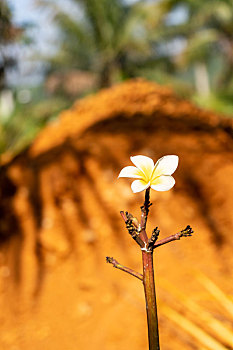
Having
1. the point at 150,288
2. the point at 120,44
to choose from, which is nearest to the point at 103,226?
the point at 150,288

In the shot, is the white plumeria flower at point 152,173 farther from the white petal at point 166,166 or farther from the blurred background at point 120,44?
the blurred background at point 120,44

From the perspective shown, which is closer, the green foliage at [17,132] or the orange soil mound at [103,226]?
the orange soil mound at [103,226]

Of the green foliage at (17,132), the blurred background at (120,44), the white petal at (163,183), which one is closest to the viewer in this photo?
the white petal at (163,183)

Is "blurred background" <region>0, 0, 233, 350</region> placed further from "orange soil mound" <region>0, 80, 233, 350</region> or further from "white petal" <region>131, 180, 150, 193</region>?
"white petal" <region>131, 180, 150, 193</region>

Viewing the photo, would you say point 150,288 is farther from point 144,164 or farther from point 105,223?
point 105,223

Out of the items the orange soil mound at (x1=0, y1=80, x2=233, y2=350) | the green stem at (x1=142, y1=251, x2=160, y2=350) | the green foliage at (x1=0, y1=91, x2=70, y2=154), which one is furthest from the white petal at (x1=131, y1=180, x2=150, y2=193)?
the green foliage at (x1=0, y1=91, x2=70, y2=154)

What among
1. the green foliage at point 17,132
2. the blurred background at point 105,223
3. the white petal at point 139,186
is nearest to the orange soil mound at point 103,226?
the blurred background at point 105,223
